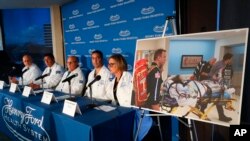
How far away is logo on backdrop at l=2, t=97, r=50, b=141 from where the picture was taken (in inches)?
73.0

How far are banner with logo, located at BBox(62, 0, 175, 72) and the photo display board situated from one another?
102 centimetres

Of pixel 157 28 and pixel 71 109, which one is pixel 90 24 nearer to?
pixel 157 28

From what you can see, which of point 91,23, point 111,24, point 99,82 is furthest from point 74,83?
point 91,23

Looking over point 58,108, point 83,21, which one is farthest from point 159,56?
point 83,21

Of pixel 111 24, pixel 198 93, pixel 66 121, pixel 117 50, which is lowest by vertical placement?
pixel 66 121

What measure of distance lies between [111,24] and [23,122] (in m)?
1.83

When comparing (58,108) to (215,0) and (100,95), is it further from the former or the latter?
(215,0)

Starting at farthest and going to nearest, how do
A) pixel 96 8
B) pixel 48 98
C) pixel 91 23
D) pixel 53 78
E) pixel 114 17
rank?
1. pixel 91 23
2. pixel 96 8
3. pixel 53 78
4. pixel 114 17
5. pixel 48 98

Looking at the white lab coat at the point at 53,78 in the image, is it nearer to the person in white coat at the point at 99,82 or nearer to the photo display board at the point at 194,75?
the person in white coat at the point at 99,82

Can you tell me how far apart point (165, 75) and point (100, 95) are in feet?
3.59

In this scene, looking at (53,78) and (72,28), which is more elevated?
(72,28)

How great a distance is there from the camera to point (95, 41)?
3.49 meters

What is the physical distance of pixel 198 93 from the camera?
1.27m

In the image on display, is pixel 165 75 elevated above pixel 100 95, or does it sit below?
above
